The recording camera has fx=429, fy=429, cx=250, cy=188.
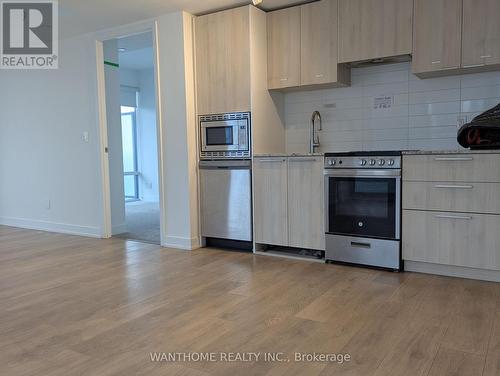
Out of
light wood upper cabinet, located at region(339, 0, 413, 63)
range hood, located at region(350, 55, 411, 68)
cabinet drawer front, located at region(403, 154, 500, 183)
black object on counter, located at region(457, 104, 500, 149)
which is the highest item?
light wood upper cabinet, located at region(339, 0, 413, 63)

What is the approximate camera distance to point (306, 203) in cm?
370

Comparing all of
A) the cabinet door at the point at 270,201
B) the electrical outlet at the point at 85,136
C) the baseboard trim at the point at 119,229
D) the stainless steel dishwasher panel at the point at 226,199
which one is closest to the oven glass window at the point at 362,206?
the cabinet door at the point at 270,201

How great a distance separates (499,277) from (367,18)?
2253 mm

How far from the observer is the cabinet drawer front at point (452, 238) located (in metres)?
2.95

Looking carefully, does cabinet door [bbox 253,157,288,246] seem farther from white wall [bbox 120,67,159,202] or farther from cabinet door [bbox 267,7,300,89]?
white wall [bbox 120,67,159,202]

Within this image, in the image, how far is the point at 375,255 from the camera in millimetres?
3371

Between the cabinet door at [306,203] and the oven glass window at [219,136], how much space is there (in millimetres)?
683

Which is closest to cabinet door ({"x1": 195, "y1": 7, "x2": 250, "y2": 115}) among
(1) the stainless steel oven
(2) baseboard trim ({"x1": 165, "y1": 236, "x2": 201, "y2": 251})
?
(1) the stainless steel oven

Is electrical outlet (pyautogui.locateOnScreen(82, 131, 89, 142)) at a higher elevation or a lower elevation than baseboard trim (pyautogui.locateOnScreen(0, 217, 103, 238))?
higher

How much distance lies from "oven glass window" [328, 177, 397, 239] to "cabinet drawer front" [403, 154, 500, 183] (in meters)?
0.18

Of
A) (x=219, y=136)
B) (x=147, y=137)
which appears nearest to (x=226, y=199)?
(x=219, y=136)

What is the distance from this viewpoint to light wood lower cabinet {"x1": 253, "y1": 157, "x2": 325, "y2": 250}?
12.0 ft

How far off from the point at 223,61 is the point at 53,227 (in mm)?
3167

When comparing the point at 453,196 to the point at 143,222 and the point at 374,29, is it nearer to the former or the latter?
the point at 374,29
